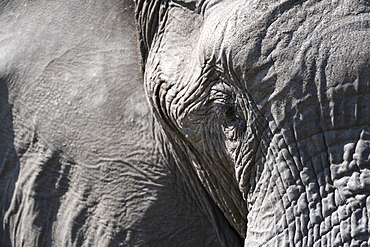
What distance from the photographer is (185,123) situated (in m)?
1.46

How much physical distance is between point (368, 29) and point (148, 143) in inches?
27.6

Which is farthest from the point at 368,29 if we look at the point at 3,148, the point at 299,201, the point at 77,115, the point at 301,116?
the point at 3,148

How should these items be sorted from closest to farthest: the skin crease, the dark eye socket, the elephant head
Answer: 1. the elephant head
2. the dark eye socket
3. the skin crease

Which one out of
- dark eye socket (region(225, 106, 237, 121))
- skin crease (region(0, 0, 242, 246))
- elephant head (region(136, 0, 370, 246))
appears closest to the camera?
elephant head (region(136, 0, 370, 246))

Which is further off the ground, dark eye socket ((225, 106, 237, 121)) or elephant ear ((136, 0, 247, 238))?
elephant ear ((136, 0, 247, 238))

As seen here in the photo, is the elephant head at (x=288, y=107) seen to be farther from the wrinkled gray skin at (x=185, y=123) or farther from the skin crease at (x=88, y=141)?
the skin crease at (x=88, y=141)

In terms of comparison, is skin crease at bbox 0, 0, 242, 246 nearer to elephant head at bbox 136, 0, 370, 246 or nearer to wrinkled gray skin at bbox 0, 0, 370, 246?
wrinkled gray skin at bbox 0, 0, 370, 246

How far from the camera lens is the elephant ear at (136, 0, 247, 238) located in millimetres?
1444

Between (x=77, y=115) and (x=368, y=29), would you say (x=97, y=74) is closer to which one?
(x=77, y=115)

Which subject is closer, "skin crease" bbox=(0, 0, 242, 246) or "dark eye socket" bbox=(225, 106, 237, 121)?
"dark eye socket" bbox=(225, 106, 237, 121)

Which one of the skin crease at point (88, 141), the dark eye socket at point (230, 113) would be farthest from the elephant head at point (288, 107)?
the skin crease at point (88, 141)

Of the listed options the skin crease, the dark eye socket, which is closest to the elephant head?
the dark eye socket

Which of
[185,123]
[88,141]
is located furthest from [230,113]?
[88,141]

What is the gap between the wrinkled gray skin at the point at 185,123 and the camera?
1.21m
